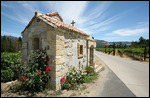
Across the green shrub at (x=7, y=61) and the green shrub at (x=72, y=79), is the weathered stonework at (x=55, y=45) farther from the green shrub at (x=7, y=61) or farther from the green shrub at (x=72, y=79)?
the green shrub at (x=7, y=61)

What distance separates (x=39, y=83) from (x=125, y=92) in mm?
4377

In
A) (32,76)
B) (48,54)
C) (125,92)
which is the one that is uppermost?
(48,54)

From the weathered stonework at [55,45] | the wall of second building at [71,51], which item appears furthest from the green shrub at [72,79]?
the wall of second building at [71,51]

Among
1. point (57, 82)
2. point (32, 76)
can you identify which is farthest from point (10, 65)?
point (57, 82)

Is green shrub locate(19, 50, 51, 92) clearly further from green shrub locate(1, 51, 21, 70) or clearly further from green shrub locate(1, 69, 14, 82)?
green shrub locate(1, 51, 21, 70)

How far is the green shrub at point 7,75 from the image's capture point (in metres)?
5.42

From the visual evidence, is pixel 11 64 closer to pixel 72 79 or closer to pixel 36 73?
pixel 36 73

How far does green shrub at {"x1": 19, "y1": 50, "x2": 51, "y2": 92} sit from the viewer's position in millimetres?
3697

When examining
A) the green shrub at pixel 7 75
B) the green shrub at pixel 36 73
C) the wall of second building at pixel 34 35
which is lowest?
the green shrub at pixel 7 75

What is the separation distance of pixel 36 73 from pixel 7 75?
→ 142 inches

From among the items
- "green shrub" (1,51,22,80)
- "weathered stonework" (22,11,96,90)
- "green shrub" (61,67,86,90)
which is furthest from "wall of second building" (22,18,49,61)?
"green shrub" (61,67,86,90)

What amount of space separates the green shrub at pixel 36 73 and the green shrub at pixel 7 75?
2441 mm

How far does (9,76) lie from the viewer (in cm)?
555

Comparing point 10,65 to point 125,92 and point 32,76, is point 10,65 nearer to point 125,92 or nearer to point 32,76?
point 32,76
